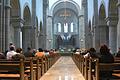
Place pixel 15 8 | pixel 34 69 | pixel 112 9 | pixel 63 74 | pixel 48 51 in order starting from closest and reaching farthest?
1. pixel 34 69
2. pixel 63 74
3. pixel 112 9
4. pixel 15 8
5. pixel 48 51

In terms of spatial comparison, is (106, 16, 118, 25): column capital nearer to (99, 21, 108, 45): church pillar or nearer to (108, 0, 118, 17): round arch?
(108, 0, 118, 17): round arch

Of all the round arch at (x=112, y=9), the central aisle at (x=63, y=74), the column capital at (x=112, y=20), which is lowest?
the central aisle at (x=63, y=74)

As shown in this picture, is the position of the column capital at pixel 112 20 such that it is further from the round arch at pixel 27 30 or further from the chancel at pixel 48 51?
the round arch at pixel 27 30

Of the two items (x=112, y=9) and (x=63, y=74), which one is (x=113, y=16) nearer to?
(x=112, y=9)

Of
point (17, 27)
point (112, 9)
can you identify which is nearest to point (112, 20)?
point (112, 9)

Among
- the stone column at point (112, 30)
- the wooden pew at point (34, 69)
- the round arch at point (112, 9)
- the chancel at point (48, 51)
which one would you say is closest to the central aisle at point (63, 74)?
the chancel at point (48, 51)

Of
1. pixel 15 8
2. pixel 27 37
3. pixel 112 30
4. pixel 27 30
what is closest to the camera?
pixel 112 30

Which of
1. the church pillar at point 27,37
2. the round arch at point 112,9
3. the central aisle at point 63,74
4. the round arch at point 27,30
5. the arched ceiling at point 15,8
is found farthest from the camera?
the church pillar at point 27,37

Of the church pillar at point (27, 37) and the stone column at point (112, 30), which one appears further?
the church pillar at point (27, 37)

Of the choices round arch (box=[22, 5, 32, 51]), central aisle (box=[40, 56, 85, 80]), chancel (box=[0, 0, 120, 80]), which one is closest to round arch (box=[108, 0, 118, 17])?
chancel (box=[0, 0, 120, 80])

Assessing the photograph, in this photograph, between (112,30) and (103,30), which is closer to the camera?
(112,30)

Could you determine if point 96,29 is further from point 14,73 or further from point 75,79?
point 14,73

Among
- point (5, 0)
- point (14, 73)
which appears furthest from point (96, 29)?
point (14, 73)

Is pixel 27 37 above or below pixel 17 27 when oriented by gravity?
below
